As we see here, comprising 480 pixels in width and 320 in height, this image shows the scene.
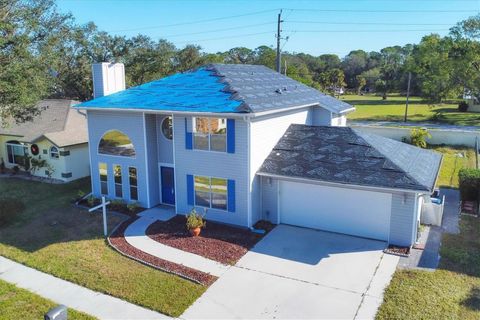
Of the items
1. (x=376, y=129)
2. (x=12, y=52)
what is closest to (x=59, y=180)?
(x=12, y=52)

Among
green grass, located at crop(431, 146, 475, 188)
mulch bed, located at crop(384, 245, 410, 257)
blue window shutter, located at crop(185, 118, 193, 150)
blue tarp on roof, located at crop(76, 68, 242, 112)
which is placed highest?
blue tarp on roof, located at crop(76, 68, 242, 112)

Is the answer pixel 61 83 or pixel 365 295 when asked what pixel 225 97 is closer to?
pixel 365 295

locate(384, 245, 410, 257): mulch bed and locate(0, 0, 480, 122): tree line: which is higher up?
locate(0, 0, 480, 122): tree line

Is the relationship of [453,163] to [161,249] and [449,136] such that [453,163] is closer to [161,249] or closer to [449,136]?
[449,136]

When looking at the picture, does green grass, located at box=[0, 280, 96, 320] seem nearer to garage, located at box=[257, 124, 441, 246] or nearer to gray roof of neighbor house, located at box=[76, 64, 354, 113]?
gray roof of neighbor house, located at box=[76, 64, 354, 113]

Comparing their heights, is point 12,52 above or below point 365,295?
above

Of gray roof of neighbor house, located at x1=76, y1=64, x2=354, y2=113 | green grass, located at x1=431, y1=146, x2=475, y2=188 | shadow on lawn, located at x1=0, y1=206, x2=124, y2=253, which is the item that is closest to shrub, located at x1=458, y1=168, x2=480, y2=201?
green grass, located at x1=431, y1=146, x2=475, y2=188
